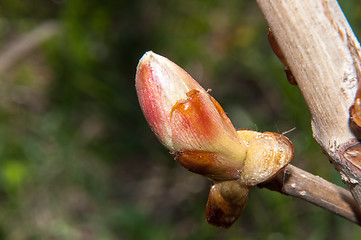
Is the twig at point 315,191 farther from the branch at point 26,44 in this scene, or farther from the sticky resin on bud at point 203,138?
the branch at point 26,44

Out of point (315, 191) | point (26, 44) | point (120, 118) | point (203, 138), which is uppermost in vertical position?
point (26, 44)

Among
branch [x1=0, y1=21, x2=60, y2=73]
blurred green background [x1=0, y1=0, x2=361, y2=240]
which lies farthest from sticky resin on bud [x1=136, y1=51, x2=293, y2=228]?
branch [x1=0, y1=21, x2=60, y2=73]

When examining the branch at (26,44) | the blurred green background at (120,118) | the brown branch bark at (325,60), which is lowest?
the blurred green background at (120,118)

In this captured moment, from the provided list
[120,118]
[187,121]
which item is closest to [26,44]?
[120,118]

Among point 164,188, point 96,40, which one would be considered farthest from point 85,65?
point 164,188

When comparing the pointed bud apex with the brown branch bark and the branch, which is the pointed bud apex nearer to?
the brown branch bark

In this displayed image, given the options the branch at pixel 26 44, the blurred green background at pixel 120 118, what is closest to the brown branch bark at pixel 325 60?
the blurred green background at pixel 120 118

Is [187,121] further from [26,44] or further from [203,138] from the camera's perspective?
[26,44]
